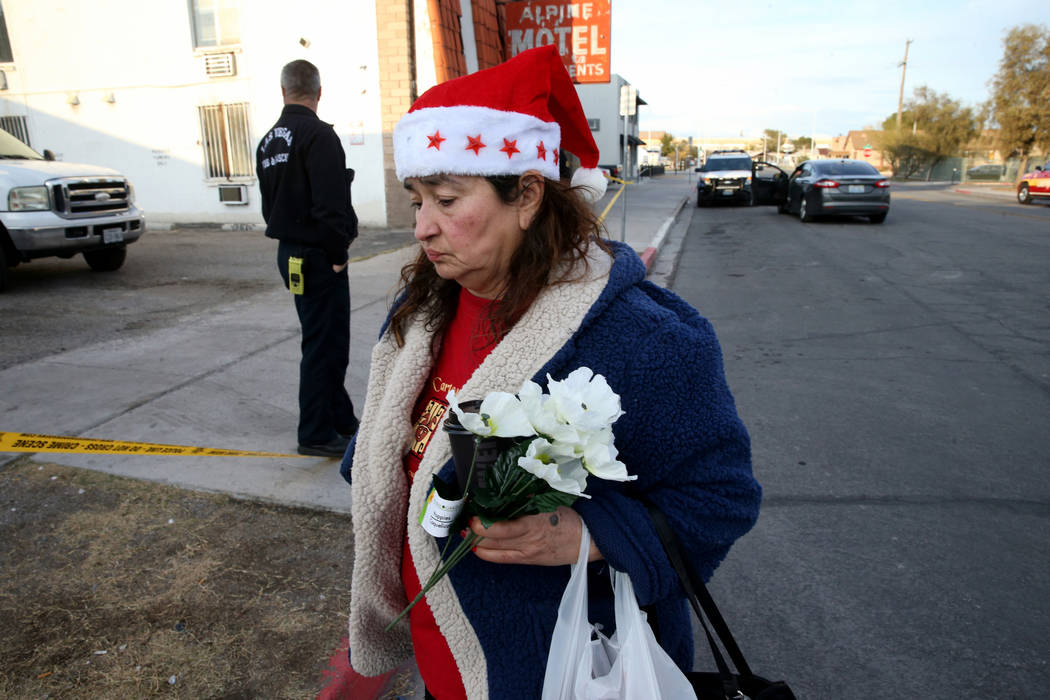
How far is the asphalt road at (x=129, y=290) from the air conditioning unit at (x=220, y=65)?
4.50 m

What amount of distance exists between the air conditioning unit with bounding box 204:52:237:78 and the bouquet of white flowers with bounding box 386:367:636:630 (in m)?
17.1

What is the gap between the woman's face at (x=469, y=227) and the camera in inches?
53.7

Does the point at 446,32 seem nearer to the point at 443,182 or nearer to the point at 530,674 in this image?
the point at 443,182

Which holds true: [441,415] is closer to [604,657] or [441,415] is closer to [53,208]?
[604,657]

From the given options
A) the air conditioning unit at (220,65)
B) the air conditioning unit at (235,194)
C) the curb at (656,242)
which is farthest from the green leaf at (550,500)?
the air conditioning unit at (220,65)

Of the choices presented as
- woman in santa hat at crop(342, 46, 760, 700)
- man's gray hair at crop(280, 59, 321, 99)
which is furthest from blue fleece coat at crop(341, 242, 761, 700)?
man's gray hair at crop(280, 59, 321, 99)

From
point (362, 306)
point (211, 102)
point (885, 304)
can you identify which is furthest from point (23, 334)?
point (211, 102)

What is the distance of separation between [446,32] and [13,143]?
25.1ft

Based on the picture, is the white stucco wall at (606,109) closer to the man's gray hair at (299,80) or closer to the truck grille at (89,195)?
the truck grille at (89,195)

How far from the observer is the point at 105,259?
9.93m

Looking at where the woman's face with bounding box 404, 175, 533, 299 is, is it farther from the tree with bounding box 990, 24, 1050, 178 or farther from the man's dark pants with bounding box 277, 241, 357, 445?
the tree with bounding box 990, 24, 1050, 178

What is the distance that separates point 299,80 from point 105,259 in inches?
304

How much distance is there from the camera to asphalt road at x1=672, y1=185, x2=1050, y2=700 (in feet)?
8.77

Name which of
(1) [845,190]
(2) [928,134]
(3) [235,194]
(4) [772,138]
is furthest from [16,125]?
(4) [772,138]
